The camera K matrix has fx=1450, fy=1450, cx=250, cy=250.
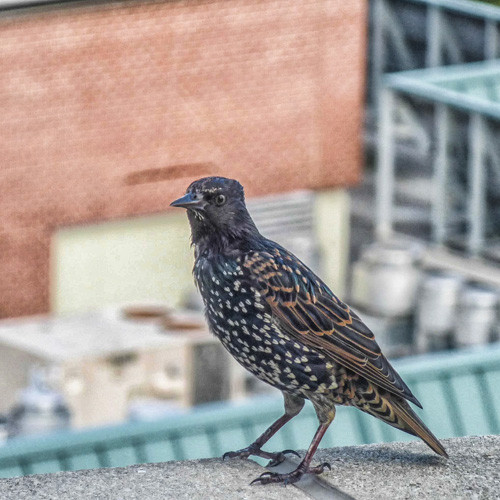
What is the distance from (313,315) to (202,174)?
38.1 ft

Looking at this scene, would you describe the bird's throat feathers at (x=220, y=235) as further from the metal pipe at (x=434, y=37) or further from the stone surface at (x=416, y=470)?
the metal pipe at (x=434, y=37)

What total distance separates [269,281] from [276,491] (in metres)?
0.63

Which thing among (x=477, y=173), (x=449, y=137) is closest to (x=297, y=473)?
(x=477, y=173)

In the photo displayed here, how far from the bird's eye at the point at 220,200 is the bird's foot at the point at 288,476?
31.5 inches

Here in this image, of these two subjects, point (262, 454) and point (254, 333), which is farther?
point (262, 454)

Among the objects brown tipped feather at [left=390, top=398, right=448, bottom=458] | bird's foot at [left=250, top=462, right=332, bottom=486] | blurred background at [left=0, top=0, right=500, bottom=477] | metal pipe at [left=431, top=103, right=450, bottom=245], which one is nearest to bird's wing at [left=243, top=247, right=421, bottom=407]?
brown tipped feather at [left=390, top=398, right=448, bottom=458]

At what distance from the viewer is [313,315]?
172 inches

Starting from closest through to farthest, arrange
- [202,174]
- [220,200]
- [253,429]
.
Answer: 1. [220,200]
2. [253,429]
3. [202,174]

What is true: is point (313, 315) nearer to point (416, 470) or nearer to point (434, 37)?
point (416, 470)

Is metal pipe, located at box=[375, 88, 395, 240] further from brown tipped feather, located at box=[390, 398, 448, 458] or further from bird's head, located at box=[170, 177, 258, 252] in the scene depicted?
bird's head, located at box=[170, 177, 258, 252]

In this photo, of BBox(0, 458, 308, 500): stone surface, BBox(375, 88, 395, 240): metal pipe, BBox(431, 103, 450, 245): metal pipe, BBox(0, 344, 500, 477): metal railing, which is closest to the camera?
BBox(0, 458, 308, 500): stone surface

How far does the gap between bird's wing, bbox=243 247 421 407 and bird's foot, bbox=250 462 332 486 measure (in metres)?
0.34

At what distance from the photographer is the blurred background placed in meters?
12.9

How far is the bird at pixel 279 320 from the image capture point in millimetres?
4332
